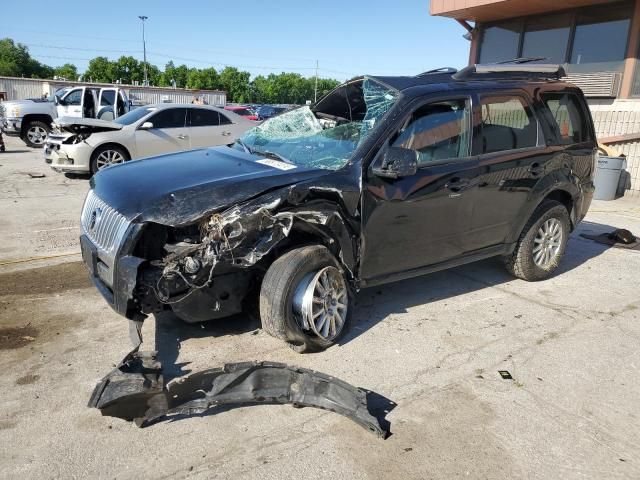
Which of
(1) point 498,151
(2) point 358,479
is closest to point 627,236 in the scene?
(1) point 498,151

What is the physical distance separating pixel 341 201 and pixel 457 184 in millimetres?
1161

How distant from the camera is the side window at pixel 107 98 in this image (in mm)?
15273

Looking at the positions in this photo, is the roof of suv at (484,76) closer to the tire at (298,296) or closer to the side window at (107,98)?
the tire at (298,296)

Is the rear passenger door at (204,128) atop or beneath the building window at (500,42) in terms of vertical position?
beneath

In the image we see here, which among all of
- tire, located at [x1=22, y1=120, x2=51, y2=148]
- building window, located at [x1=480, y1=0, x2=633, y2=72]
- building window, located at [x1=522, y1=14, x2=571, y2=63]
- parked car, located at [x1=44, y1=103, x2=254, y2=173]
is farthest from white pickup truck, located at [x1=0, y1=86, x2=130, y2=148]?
building window, located at [x1=522, y1=14, x2=571, y2=63]

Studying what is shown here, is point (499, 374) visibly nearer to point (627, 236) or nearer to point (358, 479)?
point (358, 479)

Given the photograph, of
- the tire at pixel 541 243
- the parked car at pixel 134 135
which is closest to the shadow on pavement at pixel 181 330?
the tire at pixel 541 243

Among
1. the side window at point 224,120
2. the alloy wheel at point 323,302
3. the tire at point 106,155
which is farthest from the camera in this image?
the side window at point 224,120

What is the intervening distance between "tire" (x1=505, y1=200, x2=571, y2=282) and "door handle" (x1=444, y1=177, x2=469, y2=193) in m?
1.18

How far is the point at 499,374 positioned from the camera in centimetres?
354

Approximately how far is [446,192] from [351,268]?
1.05 metres

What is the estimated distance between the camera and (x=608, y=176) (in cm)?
1063

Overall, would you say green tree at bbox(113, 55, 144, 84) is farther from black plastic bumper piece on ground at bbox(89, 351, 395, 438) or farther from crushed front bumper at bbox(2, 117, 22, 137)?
black plastic bumper piece on ground at bbox(89, 351, 395, 438)

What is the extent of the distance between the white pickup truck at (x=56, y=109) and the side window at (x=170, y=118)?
4.78 m
